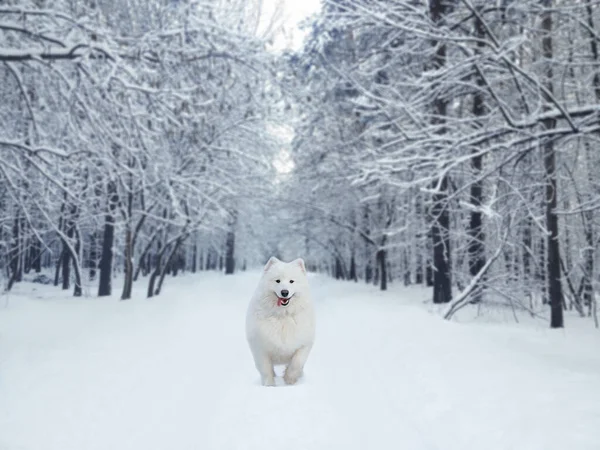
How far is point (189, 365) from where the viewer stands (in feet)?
16.7

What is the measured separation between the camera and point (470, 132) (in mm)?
6301

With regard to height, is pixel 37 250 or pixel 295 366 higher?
pixel 37 250

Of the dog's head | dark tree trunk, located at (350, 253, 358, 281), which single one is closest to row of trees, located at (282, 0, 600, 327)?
the dog's head

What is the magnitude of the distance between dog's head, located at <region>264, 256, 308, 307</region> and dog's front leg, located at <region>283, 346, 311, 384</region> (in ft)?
1.18

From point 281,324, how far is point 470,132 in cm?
489

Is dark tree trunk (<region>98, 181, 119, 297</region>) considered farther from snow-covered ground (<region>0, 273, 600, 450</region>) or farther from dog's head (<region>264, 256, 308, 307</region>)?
dog's head (<region>264, 256, 308, 307</region>)

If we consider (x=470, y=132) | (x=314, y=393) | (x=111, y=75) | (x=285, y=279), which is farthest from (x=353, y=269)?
(x=285, y=279)

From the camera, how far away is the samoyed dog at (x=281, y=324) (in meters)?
2.75

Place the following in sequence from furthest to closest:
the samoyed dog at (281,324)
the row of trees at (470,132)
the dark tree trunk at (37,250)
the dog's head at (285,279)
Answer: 1. the dark tree trunk at (37,250)
2. the row of trees at (470,132)
3. the samoyed dog at (281,324)
4. the dog's head at (285,279)

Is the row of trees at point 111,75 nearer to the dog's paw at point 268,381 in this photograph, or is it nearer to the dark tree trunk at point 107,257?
the dog's paw at point 268,381

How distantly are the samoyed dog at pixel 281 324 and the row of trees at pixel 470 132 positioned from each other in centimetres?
249

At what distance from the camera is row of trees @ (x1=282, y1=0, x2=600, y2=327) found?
18.1 feet

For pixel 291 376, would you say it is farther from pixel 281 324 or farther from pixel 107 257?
pixel 107 257

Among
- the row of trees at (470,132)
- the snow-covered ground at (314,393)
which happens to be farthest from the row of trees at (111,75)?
the snow-covered ground at (314,393)
